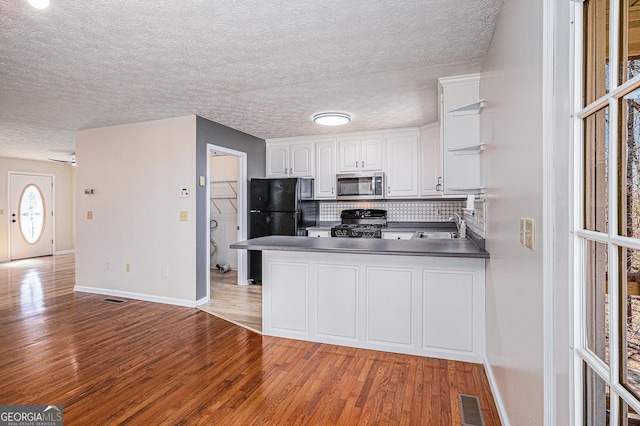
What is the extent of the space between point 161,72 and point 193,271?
231cm

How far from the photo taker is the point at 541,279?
1.15m

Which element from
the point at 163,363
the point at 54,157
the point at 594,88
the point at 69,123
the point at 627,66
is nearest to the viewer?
the point at 627,66

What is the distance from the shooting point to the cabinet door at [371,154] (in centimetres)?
499

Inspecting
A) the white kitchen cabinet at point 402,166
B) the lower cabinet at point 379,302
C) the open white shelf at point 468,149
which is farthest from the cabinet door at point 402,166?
the lower cabinet at point 379,302

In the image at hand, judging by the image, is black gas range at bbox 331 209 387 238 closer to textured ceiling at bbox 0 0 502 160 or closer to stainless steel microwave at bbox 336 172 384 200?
stainless steel microwave at bbox 336 172 384 200

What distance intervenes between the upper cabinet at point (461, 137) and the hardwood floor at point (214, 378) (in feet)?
4.65

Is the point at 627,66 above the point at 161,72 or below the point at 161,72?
below

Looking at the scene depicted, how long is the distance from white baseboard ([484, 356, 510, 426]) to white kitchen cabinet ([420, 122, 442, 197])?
2.62 metres

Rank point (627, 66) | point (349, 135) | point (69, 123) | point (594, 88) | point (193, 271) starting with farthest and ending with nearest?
point (349, 135) → point (69, 123) → point (193, 271) → point (594, 88) → point (627, 66)

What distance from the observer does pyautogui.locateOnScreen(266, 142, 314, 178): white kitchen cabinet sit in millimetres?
5379

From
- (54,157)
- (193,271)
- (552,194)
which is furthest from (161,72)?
(54,157)

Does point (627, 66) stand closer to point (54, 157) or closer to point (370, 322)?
point (370, 322)

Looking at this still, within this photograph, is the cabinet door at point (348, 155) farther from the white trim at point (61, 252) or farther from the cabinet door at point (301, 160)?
the white trim at point (61, 252)

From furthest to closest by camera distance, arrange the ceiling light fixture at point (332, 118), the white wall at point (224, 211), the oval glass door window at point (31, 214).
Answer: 1. the oval glass door window at point (31, 214)
2. the white wall at point (224, 211)
3. the ceiling light fixture at point (332, 118)
